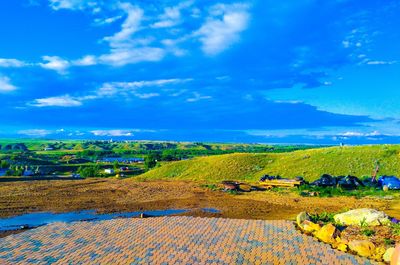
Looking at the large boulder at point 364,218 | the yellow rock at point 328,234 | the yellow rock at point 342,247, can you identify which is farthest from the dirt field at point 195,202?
the yellow rock at point 342,247

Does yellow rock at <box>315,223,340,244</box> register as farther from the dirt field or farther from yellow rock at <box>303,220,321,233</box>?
the dirt field

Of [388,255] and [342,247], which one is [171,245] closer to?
[342,247]

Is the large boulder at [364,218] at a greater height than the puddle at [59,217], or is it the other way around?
the large boulder at [364,218]

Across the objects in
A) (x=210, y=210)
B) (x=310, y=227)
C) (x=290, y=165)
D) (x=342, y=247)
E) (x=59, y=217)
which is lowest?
(x=59, y=217)

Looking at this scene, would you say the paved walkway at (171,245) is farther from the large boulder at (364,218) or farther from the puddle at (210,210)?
the puddle at (210,210)

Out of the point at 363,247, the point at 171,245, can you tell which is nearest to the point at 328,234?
the point at 363,247

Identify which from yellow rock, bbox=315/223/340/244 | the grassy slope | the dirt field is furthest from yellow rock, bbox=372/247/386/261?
the grassy slope
